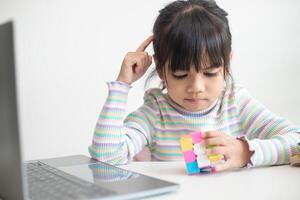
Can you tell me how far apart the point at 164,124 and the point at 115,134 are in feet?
0.77

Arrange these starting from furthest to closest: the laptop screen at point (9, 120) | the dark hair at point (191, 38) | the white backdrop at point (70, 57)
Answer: the white backdrop at point (70, 57) < the dark hair at point (191, 38) < the laptop screen at point (9, 120)

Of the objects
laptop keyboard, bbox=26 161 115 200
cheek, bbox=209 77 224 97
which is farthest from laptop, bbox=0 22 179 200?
cheek, bbox=209 77 224 97

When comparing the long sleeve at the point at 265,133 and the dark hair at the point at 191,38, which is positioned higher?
the dark hair at the point at 191,38

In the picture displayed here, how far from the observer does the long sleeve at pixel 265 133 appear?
0.82 meters

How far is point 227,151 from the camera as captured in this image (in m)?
0.79

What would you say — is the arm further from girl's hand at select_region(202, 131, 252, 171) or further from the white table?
girl's hand at select_region(202, 131, 252, 171)

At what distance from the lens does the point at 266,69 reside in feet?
6.25

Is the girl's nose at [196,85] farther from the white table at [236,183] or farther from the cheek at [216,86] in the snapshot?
the white table at [236,183]

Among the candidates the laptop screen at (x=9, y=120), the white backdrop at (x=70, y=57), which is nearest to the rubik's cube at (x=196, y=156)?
the laptop screen at (x=9, y=120)

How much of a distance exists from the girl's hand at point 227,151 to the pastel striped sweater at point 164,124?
6.1 inches

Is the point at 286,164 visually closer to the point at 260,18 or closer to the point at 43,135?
the point at 43,135

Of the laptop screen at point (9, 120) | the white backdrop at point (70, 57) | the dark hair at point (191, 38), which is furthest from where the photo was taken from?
the white backdrop at point (70, 57)

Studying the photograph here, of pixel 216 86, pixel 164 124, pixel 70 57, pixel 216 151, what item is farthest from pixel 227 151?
pixel 70 57

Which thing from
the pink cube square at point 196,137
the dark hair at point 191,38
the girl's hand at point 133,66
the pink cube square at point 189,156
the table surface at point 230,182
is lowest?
the table surface at point 230,182
